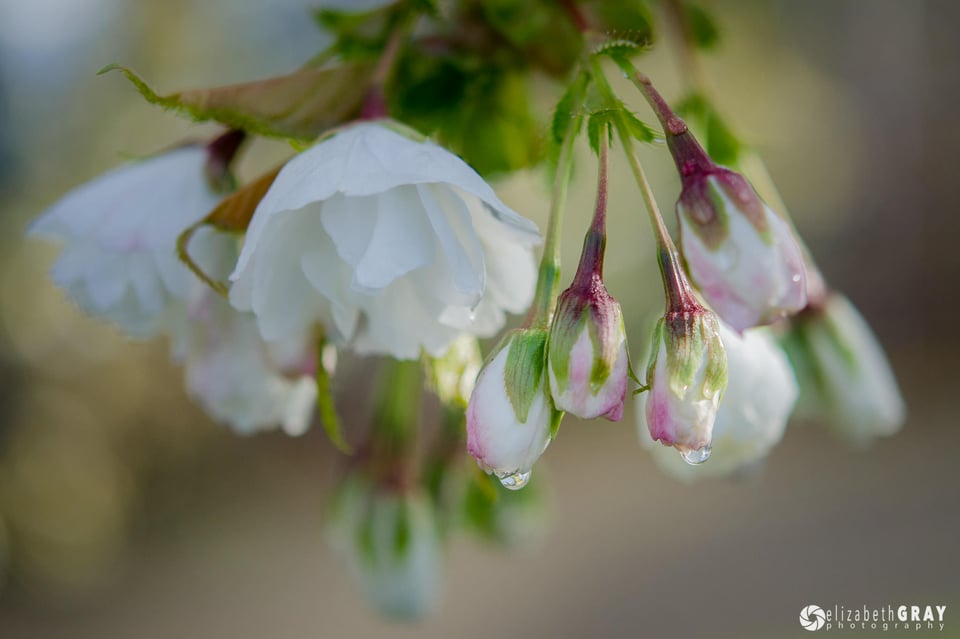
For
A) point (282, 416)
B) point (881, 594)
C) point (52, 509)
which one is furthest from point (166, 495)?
point (282, 416)

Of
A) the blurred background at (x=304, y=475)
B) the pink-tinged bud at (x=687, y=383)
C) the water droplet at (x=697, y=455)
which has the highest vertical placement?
the pink-tinged bud at (x=687, y=383)

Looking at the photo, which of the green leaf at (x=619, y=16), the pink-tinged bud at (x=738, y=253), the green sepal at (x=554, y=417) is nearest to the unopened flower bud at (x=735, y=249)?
the pink-tinged bud at (x=738, y=253)

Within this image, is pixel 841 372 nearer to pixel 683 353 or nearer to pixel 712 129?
pixel 712 129

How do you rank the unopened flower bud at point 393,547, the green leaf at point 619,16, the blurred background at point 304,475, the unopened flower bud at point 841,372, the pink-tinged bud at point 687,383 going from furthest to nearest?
the blurred background at point 304,475 → the unopened flower bud at point 393,547 → the unopened flower bud at point 841,372 → the green leaf at point 619,16 → the pink-tinged bud at point 687,383

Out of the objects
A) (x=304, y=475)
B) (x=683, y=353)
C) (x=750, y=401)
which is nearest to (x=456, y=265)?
(x=683, y=353)

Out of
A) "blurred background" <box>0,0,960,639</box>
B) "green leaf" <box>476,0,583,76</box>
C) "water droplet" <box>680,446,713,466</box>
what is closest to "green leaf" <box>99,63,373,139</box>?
"green leaf" <box>476,0,583,76</box>

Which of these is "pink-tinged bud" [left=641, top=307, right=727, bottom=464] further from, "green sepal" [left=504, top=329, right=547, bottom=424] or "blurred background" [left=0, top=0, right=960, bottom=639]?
"blurred background" [left=0, top=0, right=960, bottom=639]

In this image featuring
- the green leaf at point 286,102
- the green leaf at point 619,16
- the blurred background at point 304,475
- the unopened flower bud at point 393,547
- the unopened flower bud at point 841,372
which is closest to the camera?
the green leaf at point 286,102

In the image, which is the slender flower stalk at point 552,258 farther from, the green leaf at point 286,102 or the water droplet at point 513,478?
the green leaf at point 286,102
